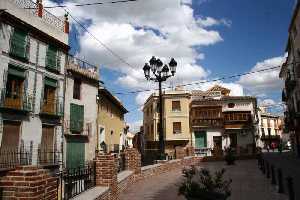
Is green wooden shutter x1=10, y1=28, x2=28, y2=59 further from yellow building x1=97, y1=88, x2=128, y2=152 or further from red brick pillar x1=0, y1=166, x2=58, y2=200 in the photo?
red brick pillar x1=0, y1=166, x2=58, y2=200

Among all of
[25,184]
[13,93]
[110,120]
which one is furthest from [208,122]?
[25,184]

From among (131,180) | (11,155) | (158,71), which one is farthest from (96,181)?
(11,155)

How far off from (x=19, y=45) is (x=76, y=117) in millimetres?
7573

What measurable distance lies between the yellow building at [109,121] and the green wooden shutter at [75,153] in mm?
2932

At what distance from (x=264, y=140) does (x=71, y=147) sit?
59.2 m

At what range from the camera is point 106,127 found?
29.3 metres

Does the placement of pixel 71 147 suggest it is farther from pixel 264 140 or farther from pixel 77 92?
pixel 264 140

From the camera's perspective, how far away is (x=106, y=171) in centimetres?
862

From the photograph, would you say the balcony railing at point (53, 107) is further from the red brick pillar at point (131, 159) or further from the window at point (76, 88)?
the red brick pillar at point (131, 159)

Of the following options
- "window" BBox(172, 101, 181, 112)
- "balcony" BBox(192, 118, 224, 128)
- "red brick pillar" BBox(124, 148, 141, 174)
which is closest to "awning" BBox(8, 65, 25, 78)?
"red brick pillar" BBox(124, 148, 141, 174)

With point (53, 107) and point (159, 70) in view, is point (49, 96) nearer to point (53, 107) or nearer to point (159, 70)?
point (53, 107)

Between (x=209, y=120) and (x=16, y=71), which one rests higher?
(x=16, y=71)

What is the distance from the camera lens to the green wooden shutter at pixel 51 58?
20.4m

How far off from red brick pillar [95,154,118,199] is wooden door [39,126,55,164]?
11.5m
